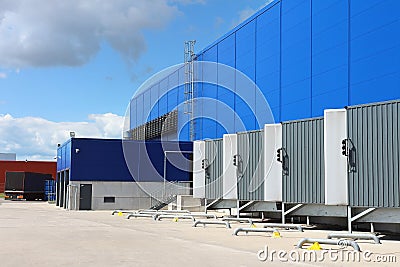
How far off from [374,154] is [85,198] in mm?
28246

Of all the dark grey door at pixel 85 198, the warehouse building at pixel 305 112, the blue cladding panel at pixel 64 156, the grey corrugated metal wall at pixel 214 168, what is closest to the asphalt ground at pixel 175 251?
the warehouse building at pixel 305 112

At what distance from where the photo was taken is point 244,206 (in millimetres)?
28109

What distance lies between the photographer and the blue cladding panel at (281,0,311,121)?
3288 cm

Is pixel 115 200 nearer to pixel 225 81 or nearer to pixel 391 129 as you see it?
pixel 225 81

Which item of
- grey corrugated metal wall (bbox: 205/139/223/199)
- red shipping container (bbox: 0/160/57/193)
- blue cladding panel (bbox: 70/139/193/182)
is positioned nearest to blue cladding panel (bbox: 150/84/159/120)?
blue cladding panel (bbox: 70/139/193/182)

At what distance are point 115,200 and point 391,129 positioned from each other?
1138 inches

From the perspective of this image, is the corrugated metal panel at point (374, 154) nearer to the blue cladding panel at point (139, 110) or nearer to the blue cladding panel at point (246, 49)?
the blue cladding panel at point (246, 49)

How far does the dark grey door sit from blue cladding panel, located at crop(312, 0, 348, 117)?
19.5m

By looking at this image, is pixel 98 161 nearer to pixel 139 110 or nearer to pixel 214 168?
pixel 214 168

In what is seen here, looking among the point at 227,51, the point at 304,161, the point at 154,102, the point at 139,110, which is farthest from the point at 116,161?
the point at 139,110

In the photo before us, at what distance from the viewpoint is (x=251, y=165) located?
27.2 meters

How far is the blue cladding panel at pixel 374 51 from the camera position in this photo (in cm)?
2575

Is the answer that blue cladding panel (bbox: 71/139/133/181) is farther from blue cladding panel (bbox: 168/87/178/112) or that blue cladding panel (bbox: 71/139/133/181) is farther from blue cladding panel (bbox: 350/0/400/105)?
blue cladding panel (bbox: 350/0/400/105)

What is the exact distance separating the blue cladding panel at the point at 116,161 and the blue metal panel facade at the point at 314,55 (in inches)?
223
